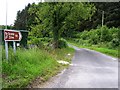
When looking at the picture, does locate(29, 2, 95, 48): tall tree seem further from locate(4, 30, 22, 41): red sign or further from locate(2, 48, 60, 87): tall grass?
locate(4, 30, 22, 41): red sign

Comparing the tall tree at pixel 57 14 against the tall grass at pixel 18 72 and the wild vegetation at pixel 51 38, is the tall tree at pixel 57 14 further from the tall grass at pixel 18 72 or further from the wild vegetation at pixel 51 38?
the tall grass at pixel 18 72

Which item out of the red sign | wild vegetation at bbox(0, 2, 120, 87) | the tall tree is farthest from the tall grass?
the tall tree

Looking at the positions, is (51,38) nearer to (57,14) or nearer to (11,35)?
(57,14)

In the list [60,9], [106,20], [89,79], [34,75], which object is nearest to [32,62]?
[34,75]

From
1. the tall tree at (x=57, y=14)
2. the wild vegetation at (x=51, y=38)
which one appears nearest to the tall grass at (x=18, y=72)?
the wild vegetation at (x=51, y=38)

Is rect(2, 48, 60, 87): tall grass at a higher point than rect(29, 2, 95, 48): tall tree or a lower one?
lower

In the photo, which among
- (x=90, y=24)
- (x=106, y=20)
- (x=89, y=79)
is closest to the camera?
(x=89, y=79)

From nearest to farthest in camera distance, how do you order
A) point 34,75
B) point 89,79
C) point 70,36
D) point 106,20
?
point 34,75 < point 89,79 < point 106,20 < point 70,36

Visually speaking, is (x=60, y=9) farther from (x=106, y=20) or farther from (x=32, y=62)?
(x=106, y=20)

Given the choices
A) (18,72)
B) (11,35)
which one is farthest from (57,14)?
(18,72)

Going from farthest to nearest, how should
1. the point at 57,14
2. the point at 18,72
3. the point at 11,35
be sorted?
the point at 57,14, the point at 11,35, the point at 18,72

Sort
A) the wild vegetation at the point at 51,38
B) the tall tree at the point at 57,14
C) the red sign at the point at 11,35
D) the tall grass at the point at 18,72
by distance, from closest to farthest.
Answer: the tall grass at the point at 18,72, the wild vegetation at the point at 51,38, the red sign at the point at 11,35, the tall tree at the point at 57,14

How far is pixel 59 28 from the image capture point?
33219 millimetres

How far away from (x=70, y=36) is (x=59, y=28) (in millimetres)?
50773
